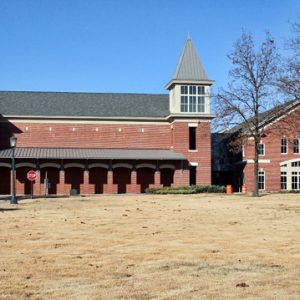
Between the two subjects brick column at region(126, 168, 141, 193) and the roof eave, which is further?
the roof eave

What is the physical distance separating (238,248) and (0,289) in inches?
236

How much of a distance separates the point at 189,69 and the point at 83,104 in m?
11.6

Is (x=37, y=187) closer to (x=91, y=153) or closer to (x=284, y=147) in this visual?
(x=91, y=153)

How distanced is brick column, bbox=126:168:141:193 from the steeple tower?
24.5 ft

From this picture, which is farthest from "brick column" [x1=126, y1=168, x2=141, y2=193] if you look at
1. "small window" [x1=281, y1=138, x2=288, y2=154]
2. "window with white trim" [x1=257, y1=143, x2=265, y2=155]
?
"small window" [x1=281, y1=138, x2=288, y2=154]

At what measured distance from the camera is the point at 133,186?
178ft

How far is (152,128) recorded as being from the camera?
56781 mm

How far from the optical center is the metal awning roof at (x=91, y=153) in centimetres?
5153

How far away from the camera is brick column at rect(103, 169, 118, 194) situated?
2091 inches

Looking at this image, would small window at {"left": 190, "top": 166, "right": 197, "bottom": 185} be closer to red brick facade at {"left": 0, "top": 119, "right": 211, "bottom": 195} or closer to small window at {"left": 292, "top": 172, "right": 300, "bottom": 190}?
red brick facade at {"left": 0, "top": 119, "right": 211, "bottom": 195}

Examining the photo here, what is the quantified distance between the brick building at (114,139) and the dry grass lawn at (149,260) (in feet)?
115

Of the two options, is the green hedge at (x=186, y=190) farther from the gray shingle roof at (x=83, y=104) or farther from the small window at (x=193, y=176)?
the gray shingle roof at (x=83, y=104)

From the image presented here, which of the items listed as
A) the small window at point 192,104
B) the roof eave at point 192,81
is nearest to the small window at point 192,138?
the small window at point 192,104

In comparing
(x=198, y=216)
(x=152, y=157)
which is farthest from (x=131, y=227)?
(x=152, y=157)
